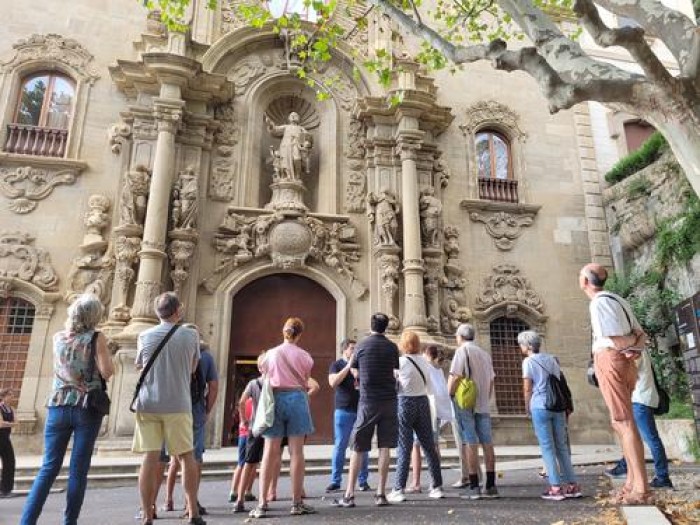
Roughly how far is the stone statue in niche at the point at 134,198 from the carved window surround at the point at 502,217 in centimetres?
809

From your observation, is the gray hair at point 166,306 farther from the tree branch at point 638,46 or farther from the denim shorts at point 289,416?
the tree branch at point 638,46

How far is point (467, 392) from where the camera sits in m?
5.89

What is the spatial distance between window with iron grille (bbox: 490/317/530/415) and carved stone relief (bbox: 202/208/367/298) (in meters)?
3.91

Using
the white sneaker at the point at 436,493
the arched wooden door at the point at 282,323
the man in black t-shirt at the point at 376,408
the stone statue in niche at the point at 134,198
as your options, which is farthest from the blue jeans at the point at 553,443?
the stone statue in niche at the point at 134,198

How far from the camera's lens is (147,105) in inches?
517

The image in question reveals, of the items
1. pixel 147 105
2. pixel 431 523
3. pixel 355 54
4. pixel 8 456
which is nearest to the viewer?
pixel 431 523

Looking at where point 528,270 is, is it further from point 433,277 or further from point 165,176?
point 165,176

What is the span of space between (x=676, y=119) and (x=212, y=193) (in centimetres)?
1050

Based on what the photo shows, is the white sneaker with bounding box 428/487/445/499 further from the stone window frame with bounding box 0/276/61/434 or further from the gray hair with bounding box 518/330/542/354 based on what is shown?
the stone window frame with bounding box 0/276/61/434

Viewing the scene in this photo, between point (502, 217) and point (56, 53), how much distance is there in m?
12.2

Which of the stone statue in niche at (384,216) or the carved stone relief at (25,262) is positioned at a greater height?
the stone statue in niche at (384,216)

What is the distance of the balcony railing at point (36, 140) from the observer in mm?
12571

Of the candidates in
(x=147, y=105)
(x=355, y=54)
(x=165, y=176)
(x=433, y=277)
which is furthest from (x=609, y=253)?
(x=147, y=105)

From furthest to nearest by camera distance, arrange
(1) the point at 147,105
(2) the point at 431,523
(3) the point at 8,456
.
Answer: (1) the point at 147,105
(3) the point at 8,456
(2) the point at 431,523
